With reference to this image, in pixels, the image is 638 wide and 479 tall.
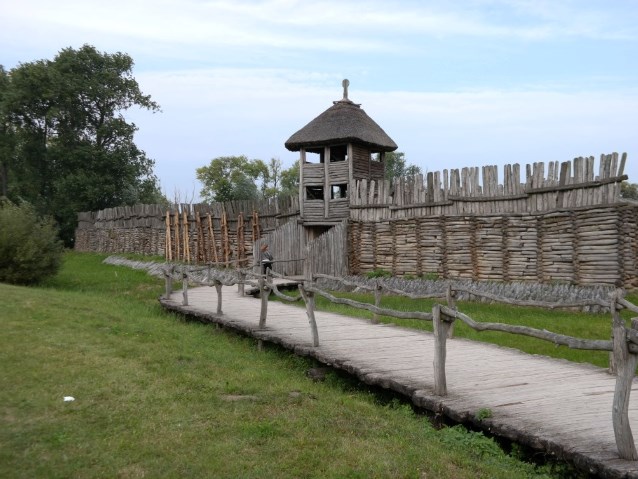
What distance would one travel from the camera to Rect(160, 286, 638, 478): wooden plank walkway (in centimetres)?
483

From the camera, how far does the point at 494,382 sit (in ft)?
22.2

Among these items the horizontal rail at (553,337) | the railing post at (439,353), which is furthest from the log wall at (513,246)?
the railing post at (439,353)

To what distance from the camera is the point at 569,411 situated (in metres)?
5.56

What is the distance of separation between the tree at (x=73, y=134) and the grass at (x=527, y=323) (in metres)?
30.9

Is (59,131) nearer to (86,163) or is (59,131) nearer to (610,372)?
(86,163)

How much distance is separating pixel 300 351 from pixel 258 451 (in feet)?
12.1

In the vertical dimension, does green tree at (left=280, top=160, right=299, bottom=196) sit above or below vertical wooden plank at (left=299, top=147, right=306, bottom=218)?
above

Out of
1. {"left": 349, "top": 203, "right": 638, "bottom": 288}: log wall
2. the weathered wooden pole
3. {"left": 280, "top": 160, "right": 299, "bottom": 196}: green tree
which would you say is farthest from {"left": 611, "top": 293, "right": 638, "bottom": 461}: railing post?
{"left": 280, "top": 160, "right": 299, "bottom": 196}: green tree

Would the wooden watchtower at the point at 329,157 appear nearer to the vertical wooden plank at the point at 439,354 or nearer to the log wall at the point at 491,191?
the log wall at the point at 491,191

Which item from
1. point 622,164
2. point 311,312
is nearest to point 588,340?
point 311,312

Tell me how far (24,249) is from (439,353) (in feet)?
57.2

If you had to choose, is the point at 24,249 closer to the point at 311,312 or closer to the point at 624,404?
the point at 311,312

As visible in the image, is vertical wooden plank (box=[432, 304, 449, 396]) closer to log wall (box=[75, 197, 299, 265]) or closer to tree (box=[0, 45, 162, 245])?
log wall (box=[75, 197, 299, 265])

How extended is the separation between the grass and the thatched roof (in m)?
8.13
